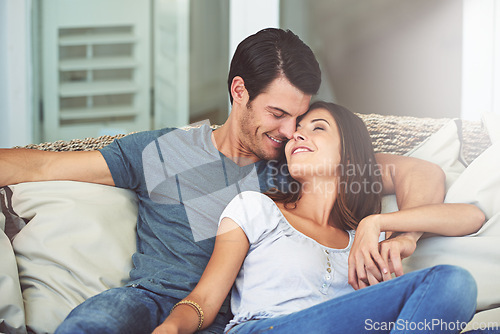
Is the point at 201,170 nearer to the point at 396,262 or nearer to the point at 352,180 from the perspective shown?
the point at 352,180

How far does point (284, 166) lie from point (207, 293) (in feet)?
1.53

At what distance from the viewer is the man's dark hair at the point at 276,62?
4.48ft

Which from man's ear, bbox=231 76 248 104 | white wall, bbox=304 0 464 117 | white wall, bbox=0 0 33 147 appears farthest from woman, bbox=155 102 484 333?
white wall, bbox=0 0 33 147

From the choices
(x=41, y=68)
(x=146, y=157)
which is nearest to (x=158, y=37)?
(x=41, y=68)

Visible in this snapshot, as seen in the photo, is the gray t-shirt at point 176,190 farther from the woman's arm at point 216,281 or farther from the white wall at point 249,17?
the white wall at point 249,17

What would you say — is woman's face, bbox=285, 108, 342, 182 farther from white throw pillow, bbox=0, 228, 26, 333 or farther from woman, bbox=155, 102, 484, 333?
white throw pillow, bbox=0, 228, 26, 333

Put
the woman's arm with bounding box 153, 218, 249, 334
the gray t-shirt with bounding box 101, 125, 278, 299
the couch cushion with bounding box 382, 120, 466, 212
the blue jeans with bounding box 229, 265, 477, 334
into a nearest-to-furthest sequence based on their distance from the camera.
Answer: the blue jeans with bounding box 229, 265, 477, 334, the woman's arm with bounding box 153, 218, 249, 334, the gray t-shirt with bounding box 101, 125, 278, 299, the couch cushion with bounding box 382, 120, 466, 212

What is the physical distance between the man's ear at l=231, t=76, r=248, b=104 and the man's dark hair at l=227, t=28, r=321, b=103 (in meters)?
0.02

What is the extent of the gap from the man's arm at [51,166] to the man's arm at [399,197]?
0.66 m

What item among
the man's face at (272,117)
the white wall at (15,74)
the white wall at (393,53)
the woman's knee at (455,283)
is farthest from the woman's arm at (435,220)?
the white wall at (15,74)

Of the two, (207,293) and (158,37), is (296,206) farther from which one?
(158,37)

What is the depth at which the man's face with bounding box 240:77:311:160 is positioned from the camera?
1339 mm

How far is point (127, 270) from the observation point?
3.95 feet

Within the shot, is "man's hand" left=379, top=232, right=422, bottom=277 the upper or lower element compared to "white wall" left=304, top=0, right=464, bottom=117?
lower
